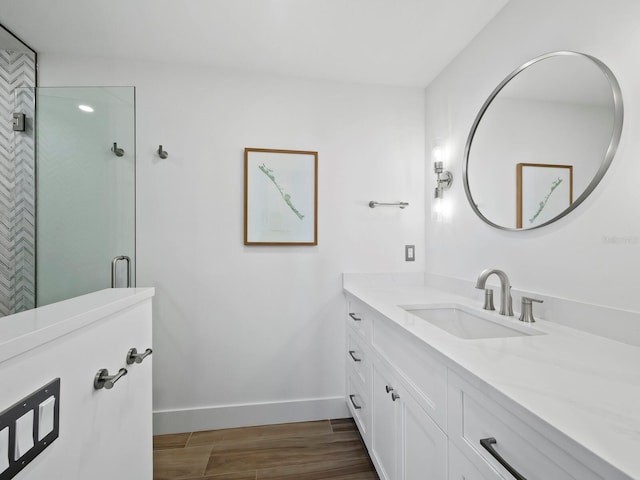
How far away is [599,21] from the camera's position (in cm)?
109

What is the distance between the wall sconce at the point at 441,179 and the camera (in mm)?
1995

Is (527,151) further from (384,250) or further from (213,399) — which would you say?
(213,399)

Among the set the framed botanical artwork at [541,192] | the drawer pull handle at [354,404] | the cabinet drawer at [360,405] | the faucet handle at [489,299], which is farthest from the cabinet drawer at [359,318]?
the framed botanical artwork at [541,192]

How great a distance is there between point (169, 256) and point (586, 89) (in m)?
2.28

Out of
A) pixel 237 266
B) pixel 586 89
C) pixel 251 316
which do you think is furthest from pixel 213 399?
pixel 586 89

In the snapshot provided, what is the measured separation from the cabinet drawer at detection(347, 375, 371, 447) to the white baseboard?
6.7 inches

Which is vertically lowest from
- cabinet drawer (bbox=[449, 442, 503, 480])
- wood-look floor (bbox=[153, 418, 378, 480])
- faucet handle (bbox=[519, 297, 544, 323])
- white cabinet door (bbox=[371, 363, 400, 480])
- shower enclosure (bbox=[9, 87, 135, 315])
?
wood-look floor (bbox=[153, 418, 378, 480])

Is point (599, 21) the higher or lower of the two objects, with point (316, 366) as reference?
higher

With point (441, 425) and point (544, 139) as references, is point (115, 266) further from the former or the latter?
point (544, 139)

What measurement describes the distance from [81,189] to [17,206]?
9.0 inches

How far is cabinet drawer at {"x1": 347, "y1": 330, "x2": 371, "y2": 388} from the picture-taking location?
5.41 feet

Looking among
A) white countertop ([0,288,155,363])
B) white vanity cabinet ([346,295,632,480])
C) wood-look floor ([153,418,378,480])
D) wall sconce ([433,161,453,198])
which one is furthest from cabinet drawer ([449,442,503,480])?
wall sconce ([433,161,453,198])

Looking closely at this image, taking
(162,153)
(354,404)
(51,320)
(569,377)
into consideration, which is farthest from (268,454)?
(162,153)

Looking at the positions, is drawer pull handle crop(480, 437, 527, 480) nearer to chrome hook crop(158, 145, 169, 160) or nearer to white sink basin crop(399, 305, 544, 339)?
white sink basin crop(399, 305, 544, 339)
